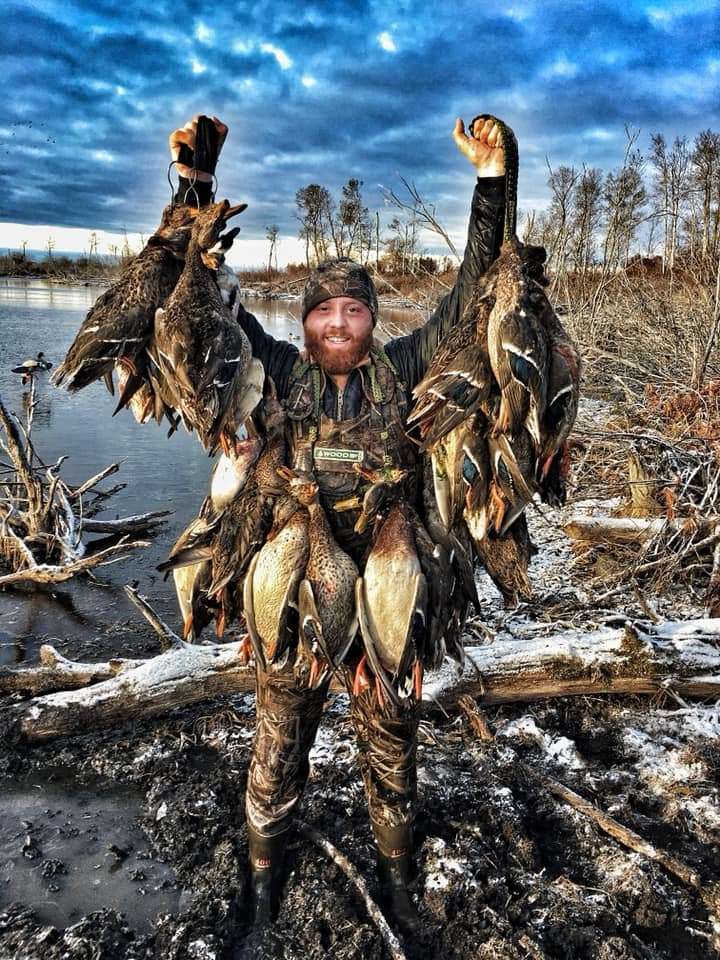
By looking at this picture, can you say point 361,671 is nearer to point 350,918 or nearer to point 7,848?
point 350,918

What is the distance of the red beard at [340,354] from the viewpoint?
290 cm

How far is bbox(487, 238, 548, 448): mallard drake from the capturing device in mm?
2264

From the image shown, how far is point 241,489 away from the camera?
2.84 metres

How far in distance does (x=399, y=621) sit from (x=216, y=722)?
2.13 metres

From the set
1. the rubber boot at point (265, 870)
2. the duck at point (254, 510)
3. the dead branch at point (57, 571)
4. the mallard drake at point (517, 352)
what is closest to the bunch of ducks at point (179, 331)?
the duck at point (254, 510)

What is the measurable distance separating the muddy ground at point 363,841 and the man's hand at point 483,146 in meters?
2.96

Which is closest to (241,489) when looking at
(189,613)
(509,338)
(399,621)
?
(189,613)

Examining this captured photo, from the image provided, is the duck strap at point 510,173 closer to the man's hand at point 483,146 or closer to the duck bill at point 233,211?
the man's hand at point 483,146

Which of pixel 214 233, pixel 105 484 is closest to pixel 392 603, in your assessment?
pixel 214 233

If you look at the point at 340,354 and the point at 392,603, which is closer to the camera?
the point at 392,603

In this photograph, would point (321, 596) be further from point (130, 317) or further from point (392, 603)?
point (130, 317)

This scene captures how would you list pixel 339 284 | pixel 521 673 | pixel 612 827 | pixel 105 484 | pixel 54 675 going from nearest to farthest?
pixel 339 284 < pixel 612 827 < pixel 54 675 < pixel 521 673 < pixel 105 484

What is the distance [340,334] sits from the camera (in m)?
2.91

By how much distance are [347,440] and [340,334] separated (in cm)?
46
